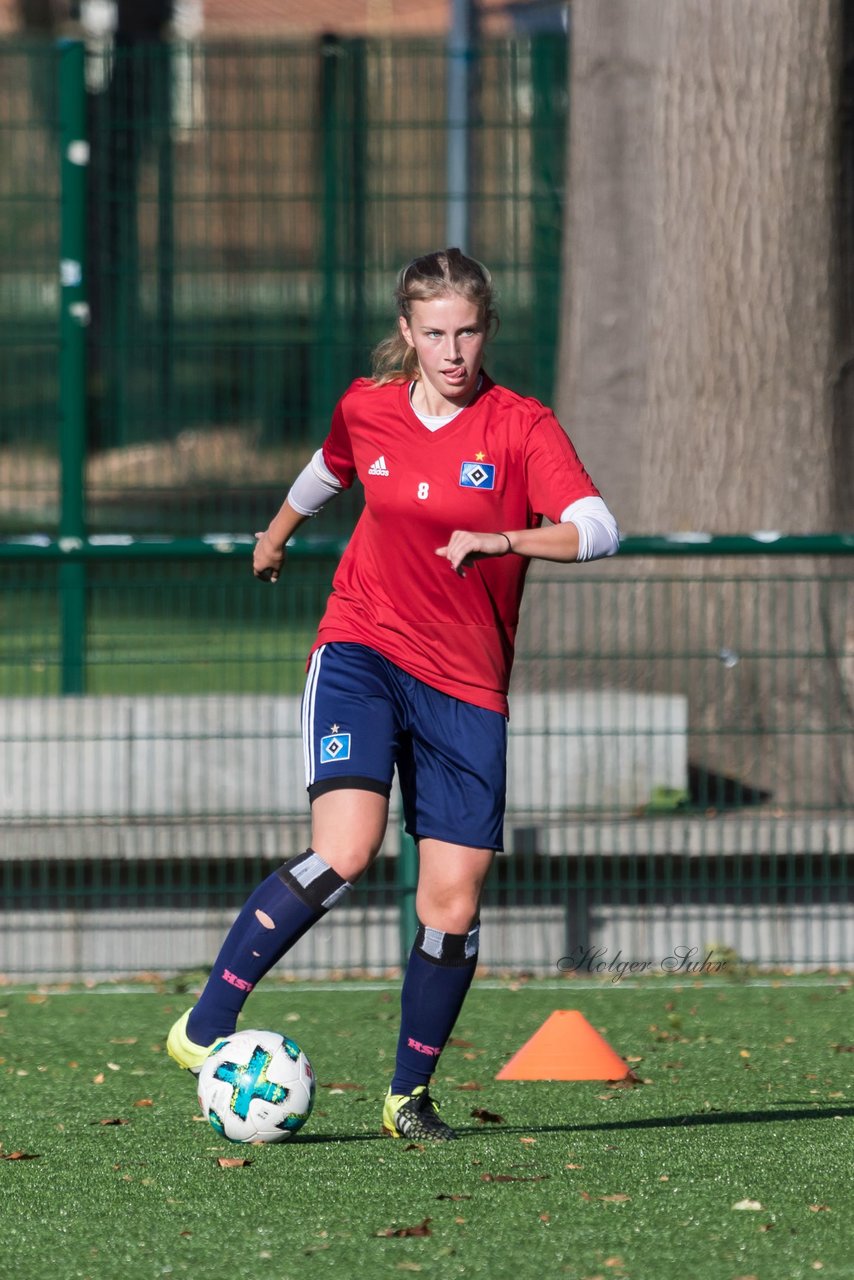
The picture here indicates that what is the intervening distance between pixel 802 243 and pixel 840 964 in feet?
10.4

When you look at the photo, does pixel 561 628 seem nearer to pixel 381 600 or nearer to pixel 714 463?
pixel 714 463

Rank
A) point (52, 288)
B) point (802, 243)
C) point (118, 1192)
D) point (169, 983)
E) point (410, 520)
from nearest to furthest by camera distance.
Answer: point (118, 1192)
point (410, 520)
point (169, 983)
point (802, 243)
point (52, 288)

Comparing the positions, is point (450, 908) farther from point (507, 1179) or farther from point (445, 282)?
point (445, 282)

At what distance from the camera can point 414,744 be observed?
5199 millimetres

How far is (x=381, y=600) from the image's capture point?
521 centimetres

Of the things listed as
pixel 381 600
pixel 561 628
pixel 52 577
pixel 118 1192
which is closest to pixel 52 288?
pixel 52 577

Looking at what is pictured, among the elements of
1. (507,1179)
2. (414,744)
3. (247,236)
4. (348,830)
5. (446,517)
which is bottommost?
(507,1179)

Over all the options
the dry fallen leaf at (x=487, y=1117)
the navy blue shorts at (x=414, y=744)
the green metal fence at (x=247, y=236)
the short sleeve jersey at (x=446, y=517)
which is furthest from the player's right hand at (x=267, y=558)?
the green metal fence at (x=247, y=236)

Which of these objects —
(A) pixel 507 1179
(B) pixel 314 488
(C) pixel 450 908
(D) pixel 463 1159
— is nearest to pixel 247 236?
(B) pixel 314 488

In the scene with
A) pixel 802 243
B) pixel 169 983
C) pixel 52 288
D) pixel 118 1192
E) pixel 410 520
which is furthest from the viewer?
pixel 52 288

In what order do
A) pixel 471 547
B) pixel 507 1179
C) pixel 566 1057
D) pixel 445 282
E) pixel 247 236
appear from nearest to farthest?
pixel 471 547
pixel 507 1179
pixel 445 282
pixel 566 1057
pixel 247 236

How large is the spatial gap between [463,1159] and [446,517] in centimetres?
147

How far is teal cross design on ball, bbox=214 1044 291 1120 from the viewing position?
4988mm

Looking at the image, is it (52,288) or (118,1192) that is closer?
(118,1192)
